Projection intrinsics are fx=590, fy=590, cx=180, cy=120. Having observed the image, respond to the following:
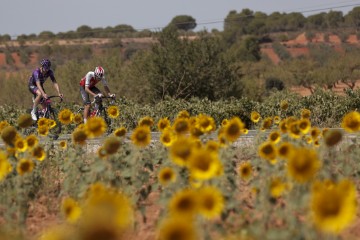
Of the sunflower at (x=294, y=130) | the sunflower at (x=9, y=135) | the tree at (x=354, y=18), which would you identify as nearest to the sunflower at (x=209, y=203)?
the sunflower at (x=294, y=130)

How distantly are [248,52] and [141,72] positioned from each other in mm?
43150

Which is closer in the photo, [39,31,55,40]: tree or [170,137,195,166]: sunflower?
[170,137,195,166]: sunflower

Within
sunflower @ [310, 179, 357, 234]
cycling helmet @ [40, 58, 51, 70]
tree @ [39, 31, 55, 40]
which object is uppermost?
sunflower @ [310, 179, 357, 234]

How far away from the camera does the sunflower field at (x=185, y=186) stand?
304cm

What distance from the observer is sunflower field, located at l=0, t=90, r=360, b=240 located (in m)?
3.04

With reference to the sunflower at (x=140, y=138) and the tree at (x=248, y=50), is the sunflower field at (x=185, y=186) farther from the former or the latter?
the tree at (x=248, y=50)

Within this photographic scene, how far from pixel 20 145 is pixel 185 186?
1851 millimetres

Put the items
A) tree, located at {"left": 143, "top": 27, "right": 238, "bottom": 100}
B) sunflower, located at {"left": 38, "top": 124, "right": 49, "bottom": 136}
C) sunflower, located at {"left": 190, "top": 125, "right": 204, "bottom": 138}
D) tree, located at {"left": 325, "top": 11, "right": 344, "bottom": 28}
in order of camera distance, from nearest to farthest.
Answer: sunflower, located at {"left": 190, "top": 125, "right": 204, "bottom": 138}
sunflower, located at {"left": 38, "top": 124, "right": 49, "bottom": 136}
tree, located at {"left": 143, "top": 27, "right": 238, "bottom": 100}
tree, located at {"left": 325, "top": 11, "right": 344, "bottom": 28}

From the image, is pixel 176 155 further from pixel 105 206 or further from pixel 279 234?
pixel 105 206

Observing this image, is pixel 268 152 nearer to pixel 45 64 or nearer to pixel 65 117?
pixel 65 117

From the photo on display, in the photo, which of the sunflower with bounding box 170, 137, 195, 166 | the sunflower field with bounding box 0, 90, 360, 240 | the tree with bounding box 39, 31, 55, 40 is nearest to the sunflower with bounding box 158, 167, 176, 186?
the sunflower field with bounding box 0, 90, 360, 240

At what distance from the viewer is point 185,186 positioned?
504 cm

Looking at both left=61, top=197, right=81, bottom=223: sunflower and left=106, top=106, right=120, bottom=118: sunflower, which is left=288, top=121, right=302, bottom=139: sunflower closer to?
left=61, top=197, right=81, bottom=223: sunflower

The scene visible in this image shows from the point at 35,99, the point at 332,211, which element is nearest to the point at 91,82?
the point at 35,99
